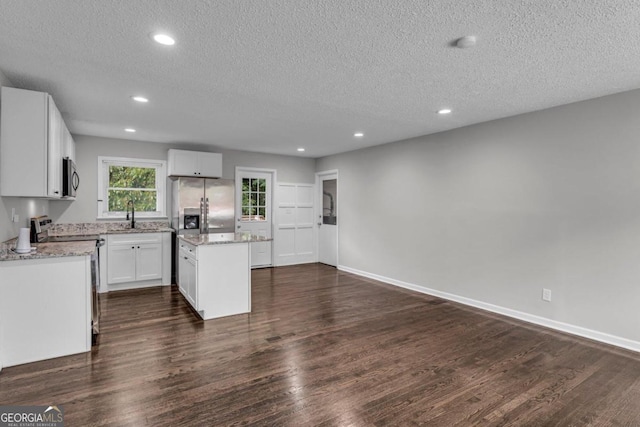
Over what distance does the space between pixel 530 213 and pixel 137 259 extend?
5.55 metres

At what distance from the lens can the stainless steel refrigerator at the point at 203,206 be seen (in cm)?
562

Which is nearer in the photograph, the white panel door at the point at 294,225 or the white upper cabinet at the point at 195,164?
the white upper cabinet at the point at 195,164

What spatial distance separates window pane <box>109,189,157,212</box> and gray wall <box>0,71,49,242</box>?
135cm

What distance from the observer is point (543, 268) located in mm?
3721

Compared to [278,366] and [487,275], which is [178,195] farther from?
[487,275]

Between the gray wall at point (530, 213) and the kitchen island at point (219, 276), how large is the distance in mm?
2690

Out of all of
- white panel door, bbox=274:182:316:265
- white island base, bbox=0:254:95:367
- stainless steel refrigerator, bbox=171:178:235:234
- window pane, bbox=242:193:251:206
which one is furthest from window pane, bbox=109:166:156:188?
white island base, bbox=0:254:95:367

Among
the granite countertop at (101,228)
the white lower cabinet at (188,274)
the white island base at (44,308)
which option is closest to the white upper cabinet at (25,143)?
the white island base at (44,308)

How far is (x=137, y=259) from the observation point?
519cm

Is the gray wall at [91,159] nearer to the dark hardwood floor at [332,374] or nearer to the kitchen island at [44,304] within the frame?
the dark hardwood floor at [332,374]

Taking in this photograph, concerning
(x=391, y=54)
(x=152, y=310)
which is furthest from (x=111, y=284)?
(x=391, y=54)

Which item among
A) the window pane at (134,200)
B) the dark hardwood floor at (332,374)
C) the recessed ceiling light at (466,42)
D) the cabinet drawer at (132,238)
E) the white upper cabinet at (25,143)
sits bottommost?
the dark hardwood floor at (332,374)

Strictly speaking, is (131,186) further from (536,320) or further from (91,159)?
(536,320)

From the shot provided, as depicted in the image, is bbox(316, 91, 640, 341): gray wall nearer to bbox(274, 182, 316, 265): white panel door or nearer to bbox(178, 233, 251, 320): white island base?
bbox(274, 182, 316, 265): white panel door
